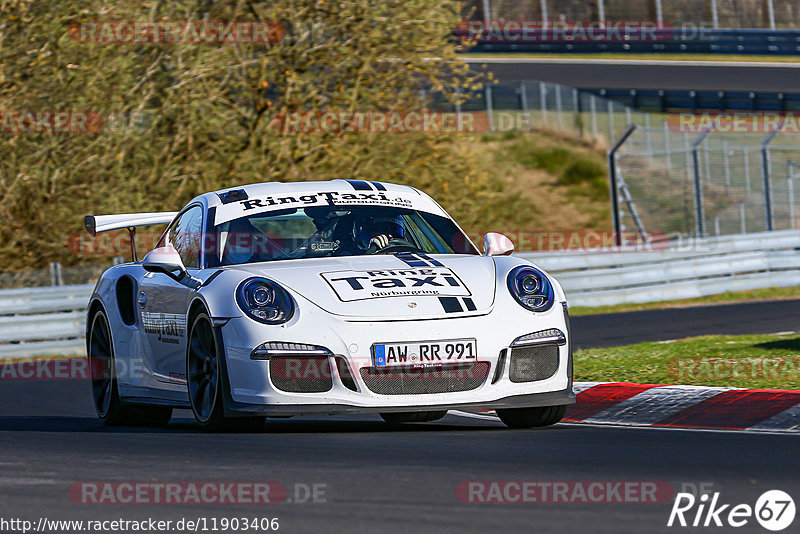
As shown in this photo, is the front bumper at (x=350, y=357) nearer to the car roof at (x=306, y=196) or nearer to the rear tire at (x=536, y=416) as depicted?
the rear tire at (x=536, y=416)

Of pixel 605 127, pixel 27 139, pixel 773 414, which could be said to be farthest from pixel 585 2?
pixel 773 414

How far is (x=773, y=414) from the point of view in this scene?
24.8 feet

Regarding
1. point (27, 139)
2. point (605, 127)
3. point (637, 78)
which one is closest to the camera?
point (27, 139)

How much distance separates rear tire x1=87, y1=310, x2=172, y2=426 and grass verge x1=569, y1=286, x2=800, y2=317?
388 inches

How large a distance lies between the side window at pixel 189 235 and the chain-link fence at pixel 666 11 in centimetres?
3433

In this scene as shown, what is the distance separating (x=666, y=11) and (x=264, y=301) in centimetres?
3811

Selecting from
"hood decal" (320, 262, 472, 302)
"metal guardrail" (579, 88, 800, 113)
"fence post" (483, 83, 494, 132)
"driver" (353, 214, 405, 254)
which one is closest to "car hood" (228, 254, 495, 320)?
"hood decal" (320, 262, 472, 302)

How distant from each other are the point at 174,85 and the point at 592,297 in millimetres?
6469

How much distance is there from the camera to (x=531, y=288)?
7305mm

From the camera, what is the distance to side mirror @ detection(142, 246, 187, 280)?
25.3ft

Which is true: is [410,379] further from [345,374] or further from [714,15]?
[714,15]

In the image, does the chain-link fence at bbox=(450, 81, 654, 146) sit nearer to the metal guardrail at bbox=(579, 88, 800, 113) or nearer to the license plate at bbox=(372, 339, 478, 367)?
the metal guardrail at bbox=(579, 88, 800, 113)

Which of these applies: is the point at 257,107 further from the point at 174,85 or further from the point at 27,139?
the point at 27,139

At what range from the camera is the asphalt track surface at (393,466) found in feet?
15.7
